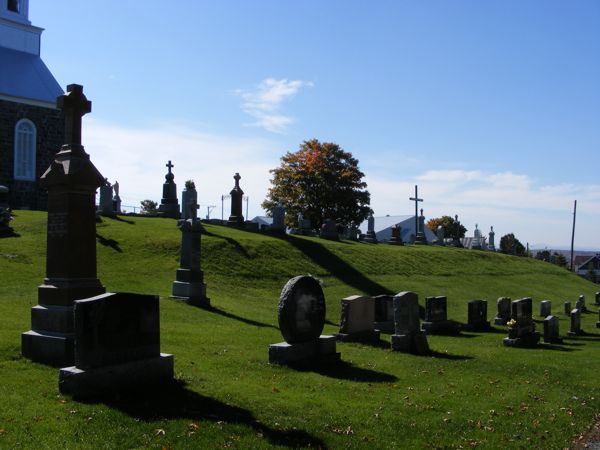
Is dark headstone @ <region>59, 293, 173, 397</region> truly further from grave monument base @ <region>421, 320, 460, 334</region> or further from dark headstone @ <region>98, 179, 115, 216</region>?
dark headstone @ <region>98, 179, 115, 216</region>

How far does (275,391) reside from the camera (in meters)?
8.49

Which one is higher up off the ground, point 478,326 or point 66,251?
point 66,251

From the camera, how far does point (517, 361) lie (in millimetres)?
13039

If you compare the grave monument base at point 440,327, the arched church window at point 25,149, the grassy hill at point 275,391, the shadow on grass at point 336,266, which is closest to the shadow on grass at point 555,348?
the grassy hill at point 275,391

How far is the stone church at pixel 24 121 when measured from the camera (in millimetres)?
35875

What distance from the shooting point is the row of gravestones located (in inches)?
419

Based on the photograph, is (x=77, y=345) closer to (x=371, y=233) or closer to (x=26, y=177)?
(x=26, y=177)

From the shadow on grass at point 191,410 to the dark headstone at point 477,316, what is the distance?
1386 cm

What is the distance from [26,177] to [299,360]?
30680mm

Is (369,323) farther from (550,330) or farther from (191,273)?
(191,273)

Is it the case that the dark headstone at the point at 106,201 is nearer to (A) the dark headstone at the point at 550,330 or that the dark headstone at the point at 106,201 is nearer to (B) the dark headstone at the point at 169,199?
(B) the dark headstone at the point at 169,199

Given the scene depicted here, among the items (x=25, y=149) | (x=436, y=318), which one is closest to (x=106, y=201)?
(x=25, y=149)

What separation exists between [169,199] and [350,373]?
2672 cm

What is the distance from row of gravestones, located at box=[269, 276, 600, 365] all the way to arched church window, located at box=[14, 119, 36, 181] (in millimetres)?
26753
